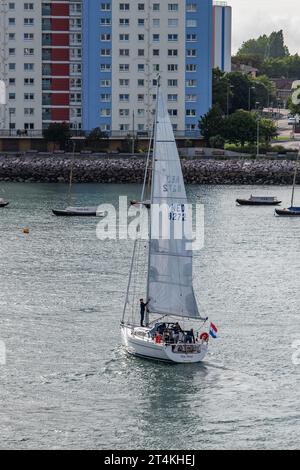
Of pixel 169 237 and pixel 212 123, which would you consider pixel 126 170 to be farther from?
pixel 169 237

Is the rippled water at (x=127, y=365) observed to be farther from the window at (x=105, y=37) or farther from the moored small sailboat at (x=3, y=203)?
the window at (x=105, y=37)

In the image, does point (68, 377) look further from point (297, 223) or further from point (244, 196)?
point (244, 196)

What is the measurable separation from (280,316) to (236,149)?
359 feet

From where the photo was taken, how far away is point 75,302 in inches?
2547

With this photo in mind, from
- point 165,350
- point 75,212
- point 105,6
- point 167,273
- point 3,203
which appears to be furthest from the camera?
point 105,6

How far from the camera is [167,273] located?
53.0 metres

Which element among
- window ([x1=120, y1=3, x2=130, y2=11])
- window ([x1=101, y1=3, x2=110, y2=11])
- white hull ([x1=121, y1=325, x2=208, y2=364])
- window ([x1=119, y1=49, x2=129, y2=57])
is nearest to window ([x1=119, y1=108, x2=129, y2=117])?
window ([x1=119, y1=49, x2=129, y2=57])

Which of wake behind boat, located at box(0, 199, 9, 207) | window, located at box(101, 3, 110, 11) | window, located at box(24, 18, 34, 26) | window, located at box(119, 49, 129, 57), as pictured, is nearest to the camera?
wake behind boat, located at box(0, 199, 9, 207)

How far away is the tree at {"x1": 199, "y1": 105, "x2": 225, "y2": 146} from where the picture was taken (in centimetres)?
15862

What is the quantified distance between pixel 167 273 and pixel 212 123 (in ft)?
353

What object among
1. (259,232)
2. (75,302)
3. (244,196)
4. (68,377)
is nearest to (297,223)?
(259,232)

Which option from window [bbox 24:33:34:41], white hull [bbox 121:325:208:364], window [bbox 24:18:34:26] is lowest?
white hull [bbox 121:325:208:364]

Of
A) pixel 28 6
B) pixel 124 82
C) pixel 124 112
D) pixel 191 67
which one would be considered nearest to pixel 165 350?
pixel 124 112

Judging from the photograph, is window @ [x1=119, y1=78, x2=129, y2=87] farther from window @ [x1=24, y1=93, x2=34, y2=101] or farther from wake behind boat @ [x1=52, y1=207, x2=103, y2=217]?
wake behind boat @ [x1=52, y1=207, x2=103, y2=217]
